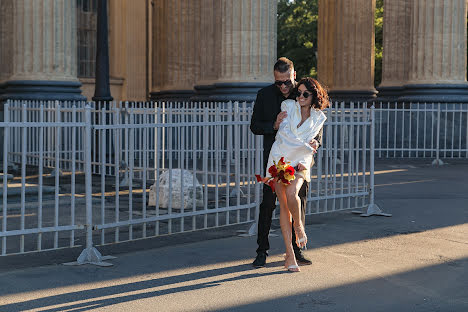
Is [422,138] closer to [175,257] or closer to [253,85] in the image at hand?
[253,85]

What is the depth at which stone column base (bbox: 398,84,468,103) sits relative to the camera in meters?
23.3

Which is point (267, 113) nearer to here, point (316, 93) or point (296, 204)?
point (316, 93)

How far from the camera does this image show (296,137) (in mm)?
7969

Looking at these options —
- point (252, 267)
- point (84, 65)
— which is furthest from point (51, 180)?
point (84, 65)

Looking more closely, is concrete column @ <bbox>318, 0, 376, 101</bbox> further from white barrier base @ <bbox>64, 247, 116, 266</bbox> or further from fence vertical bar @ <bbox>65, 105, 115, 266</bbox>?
white barrier base @ <bbox>64, 247, 116, 266</bbox>

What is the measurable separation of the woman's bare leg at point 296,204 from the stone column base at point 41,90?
13.0 metres

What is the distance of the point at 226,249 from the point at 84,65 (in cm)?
2390

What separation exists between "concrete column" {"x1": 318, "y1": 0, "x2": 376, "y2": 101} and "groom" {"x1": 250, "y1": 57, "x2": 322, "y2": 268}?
2078 cm

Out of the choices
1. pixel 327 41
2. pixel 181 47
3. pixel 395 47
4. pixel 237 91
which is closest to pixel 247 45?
pixel 237 91

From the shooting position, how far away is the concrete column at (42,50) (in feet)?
64.7

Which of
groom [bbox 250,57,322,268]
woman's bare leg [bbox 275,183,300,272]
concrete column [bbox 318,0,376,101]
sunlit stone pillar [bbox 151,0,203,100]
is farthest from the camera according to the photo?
sunlit stone pillar [bbox 151,0,203,100]

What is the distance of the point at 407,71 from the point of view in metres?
26.1

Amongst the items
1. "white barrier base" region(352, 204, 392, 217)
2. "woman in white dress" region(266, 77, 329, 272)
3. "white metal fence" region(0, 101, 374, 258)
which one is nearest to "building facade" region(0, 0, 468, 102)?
"white metal fence" region(0, 101, 374, 258)

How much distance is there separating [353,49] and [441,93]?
20.1ft
